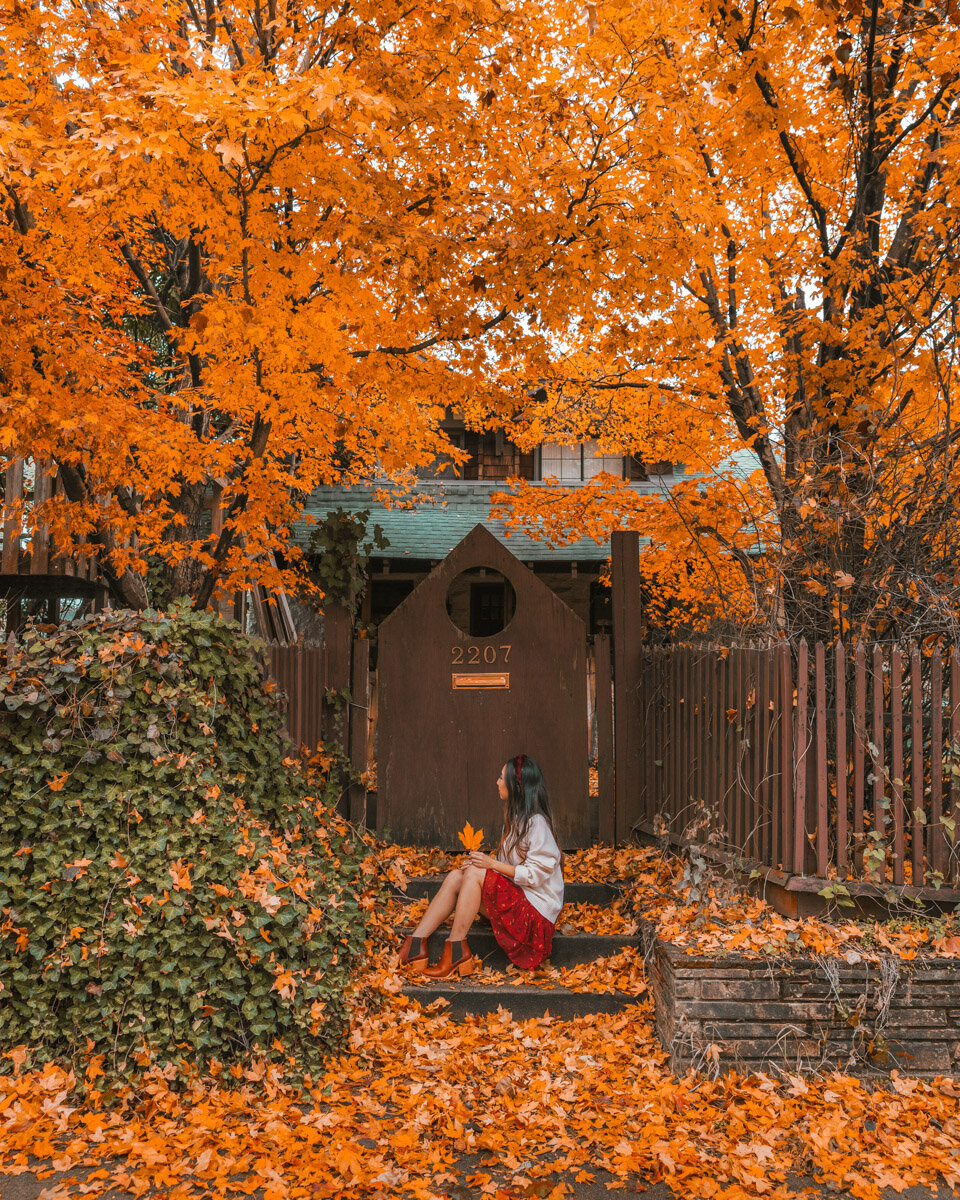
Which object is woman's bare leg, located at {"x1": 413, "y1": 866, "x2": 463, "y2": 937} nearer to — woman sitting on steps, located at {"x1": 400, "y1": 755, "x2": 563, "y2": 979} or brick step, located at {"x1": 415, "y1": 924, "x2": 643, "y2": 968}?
woman sitting on steps, located at {"x1": 400, "y1": 755, "x2": 563, "y2": 979}

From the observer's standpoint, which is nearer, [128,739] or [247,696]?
[128,739]

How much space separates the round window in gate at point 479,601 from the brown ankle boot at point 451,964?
8927 millimetres

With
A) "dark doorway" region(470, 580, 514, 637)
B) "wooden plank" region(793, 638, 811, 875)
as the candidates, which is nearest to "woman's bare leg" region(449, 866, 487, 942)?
"wooden plank" region(793, 638, 811, 875)

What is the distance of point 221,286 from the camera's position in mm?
8406

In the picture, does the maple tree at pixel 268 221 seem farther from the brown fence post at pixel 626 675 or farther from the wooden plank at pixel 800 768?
the wooden plank at pixel 800 768

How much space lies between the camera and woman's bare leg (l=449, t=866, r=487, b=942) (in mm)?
5148

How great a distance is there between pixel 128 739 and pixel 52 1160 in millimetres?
1721

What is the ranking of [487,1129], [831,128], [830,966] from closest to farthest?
1. [487,1129]
2. [830,966]
3. [831,128]

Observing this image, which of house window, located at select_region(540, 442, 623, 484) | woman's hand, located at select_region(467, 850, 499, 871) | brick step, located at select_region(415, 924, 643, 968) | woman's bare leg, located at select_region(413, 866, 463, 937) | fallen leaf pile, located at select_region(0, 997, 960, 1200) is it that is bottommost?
fallen leaf pile, located at select_region(0, 997, 960, 1200)

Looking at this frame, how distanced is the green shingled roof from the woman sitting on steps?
793 centimetres

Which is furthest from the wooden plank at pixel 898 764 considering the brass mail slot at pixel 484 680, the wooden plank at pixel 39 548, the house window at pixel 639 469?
the house window at pixel 639 469

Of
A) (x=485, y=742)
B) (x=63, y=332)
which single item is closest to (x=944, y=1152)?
(x=485, y=742)

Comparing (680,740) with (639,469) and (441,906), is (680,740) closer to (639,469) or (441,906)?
(441,906)

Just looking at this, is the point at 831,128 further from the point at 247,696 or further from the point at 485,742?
the point at 247,696
